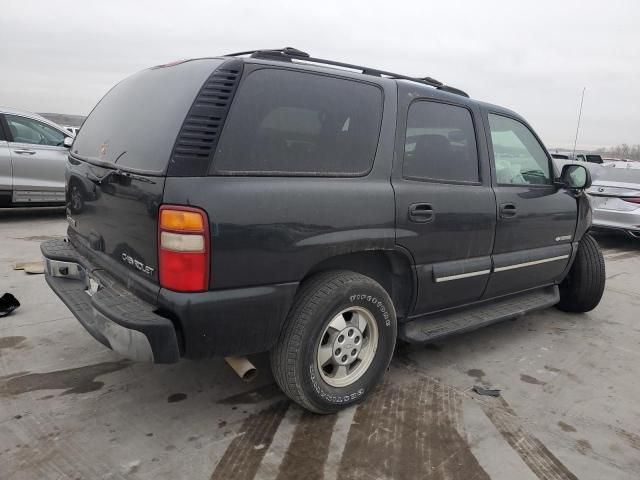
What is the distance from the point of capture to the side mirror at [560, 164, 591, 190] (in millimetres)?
4031

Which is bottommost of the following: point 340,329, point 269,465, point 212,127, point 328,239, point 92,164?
point 269,465

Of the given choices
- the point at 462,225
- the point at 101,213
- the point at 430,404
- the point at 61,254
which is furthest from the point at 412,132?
the point at 61,254

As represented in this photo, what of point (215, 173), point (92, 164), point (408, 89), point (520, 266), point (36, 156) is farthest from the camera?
point (36, 156)

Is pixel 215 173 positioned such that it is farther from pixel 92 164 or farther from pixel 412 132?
pixel 412 132

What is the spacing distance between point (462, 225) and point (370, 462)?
1538 mm

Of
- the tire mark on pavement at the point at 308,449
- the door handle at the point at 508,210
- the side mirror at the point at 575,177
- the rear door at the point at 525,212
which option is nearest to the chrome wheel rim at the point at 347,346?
the tire mark on pavement at the point at 308,449

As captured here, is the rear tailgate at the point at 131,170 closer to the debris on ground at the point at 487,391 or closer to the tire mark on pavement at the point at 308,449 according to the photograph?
the tire mark on pavement at the point at 308,449

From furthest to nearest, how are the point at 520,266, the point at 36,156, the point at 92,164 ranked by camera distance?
the point at 36,156 → the point at 520,266 → the point at 92,164

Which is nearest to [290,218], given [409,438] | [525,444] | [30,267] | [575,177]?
[409,438]

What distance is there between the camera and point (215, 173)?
7.39ft

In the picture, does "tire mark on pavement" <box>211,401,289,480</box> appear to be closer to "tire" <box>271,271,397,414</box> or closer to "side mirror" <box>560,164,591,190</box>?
"tire" <box>271,271,397,414</box>

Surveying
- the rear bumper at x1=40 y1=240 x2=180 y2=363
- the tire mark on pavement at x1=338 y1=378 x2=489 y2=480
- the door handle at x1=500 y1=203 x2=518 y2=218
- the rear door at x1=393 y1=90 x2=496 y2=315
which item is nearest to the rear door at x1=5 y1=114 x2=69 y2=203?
the rear bumper at x1=40 y1=240 x2=180 y2=363

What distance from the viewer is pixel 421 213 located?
2.96 m

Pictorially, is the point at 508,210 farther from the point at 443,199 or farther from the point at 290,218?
the point at 290,218
